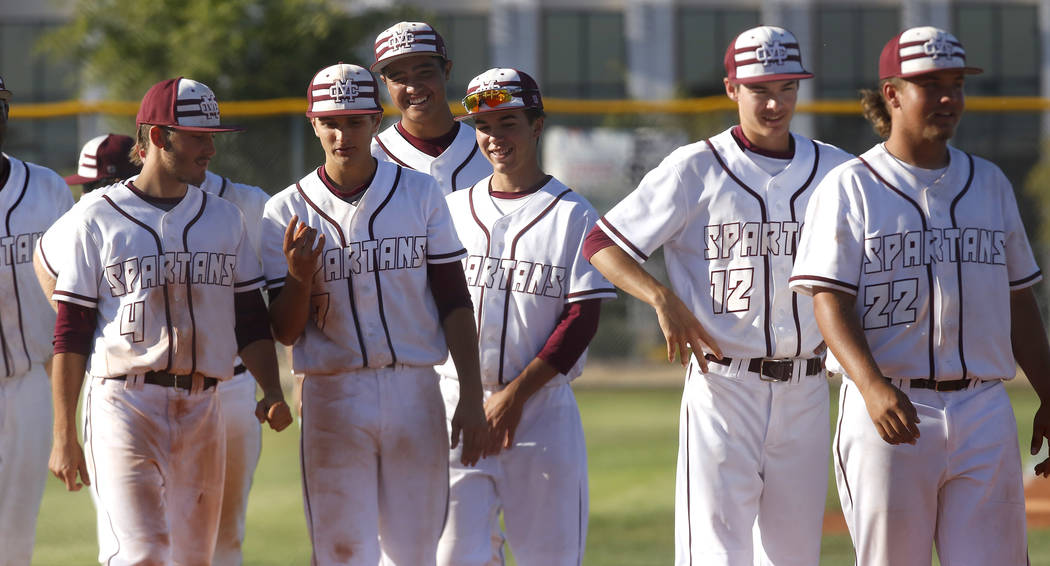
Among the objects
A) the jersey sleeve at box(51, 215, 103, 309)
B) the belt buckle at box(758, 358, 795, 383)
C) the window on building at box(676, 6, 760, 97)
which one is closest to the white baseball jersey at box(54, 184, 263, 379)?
the jersey sleeve at box(51, 215, 103, 309)

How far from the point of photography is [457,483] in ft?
15.2

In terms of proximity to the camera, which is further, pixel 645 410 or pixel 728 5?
pixel 728 5

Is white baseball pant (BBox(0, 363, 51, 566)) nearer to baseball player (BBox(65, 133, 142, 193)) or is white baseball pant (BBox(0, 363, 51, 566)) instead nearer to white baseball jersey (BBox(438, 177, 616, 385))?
baseball player (BBox(65, 133, 142, 193))

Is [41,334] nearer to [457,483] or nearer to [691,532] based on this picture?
[457,483]

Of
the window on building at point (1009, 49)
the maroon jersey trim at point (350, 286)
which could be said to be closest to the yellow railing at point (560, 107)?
the maroon jersey trim at point (350, 286)

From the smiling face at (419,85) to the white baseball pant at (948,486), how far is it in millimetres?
2136

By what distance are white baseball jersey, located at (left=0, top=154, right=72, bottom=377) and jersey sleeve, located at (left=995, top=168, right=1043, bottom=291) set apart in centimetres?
357

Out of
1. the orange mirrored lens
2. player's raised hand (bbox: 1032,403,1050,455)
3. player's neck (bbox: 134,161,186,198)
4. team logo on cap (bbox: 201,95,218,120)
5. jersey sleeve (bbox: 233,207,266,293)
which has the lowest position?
player's raised hand (bbox: 1032,403,1050,455)

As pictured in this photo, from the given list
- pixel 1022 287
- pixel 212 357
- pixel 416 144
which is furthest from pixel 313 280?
pixel 1022 287

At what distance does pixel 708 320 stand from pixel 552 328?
57cm

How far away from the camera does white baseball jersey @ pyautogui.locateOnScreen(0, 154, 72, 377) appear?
5105 millimetres

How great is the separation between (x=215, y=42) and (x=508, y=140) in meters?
13.1

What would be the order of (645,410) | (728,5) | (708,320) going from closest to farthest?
(708,320), (645,410), (728,5)

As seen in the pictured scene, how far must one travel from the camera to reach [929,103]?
3.92 meters
